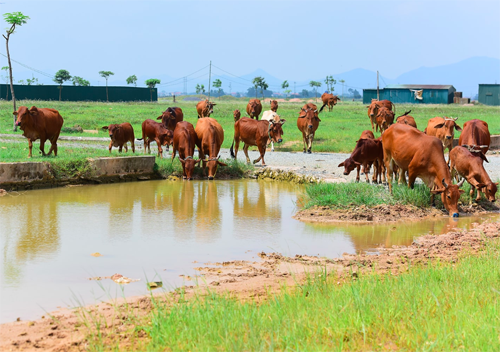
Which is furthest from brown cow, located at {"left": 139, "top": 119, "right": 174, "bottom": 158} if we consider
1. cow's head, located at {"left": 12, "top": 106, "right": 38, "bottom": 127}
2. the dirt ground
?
the dirt ground

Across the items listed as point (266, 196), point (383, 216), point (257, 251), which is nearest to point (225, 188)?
point (266, 196)

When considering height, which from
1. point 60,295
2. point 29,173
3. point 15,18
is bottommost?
point 60,295

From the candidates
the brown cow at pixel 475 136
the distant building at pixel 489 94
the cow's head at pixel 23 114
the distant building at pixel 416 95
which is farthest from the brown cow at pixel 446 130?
the distant building at pixel 489 94

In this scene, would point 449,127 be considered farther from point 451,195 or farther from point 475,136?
point 451,195

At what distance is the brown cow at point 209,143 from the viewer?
645 inches

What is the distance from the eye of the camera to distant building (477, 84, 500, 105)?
82.9 m

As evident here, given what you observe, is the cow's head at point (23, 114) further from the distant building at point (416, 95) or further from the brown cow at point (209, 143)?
the distant building at point (416, 95)

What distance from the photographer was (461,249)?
27.7ft

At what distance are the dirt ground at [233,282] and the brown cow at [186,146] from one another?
312 inches

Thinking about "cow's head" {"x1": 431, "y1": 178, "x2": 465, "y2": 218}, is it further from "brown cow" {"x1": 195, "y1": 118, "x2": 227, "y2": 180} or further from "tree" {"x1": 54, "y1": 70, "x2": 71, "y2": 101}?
"tree" {"x1": 54, "y1": 70, "x2": 71, "y2": 101}

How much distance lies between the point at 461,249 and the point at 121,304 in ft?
15.8

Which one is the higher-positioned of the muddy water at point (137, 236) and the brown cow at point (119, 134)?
the brown cow at point (119, 134)

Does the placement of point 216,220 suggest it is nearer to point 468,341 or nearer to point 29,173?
point 29,173

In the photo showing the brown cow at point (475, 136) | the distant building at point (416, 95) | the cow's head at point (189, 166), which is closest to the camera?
the brown cow at point (475, 136)
